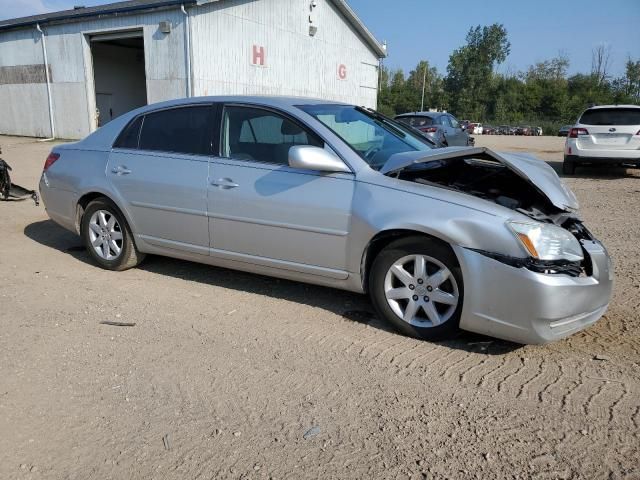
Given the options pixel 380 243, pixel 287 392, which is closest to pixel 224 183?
pixel 380 243

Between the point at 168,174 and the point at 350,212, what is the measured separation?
1.79 metres

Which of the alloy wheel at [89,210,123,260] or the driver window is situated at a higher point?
the driver window

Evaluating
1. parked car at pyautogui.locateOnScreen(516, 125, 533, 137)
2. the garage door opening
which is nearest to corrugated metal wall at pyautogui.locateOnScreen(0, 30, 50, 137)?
the garage door opening

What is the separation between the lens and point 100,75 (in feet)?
85.0

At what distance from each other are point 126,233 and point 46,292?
85cm

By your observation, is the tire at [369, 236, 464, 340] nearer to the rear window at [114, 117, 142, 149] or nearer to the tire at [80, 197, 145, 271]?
the tire at [80, 197, 145, 271]

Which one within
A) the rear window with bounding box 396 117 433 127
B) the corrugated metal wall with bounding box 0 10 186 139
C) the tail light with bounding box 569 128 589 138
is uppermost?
the corrugated metal wall with bounding box 0 10 186 139

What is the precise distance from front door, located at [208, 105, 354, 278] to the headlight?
117cm

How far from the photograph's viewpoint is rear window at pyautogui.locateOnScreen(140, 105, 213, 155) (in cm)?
459

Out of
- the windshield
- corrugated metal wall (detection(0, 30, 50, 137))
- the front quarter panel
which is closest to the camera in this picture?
the front quarter panel

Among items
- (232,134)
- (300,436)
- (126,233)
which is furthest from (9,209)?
(300,436)

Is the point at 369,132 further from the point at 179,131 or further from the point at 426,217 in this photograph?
the point at 179,131

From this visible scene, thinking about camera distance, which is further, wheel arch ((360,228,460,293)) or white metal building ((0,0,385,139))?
white metal building ((0,0,385,139))

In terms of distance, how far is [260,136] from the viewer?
4398mm
